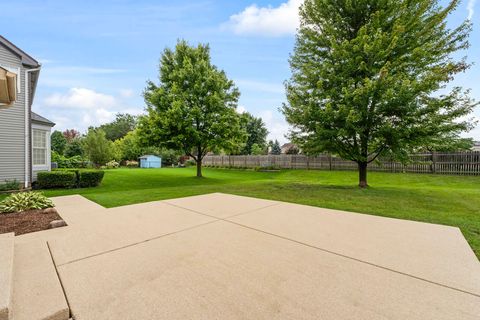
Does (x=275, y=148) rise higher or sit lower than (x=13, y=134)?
higher

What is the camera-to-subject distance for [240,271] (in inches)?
91.7

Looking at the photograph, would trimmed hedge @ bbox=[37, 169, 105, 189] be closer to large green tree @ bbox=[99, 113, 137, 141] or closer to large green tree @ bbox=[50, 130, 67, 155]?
large green tree @ bbox=[50, 130, 67, 155]

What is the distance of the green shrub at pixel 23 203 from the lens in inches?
197

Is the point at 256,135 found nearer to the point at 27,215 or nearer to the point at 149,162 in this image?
the point at 149,162

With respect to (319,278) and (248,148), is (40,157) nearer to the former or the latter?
(319,278)

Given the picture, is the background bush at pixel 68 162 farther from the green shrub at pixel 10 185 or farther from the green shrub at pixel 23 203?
the green shrub at pixel 23 203

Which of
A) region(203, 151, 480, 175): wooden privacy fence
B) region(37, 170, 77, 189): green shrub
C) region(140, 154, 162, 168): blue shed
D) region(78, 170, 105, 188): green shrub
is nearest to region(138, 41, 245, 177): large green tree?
region(78, 170, 105, 188): green shrub

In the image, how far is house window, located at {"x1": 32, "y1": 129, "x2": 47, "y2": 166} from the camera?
990cm

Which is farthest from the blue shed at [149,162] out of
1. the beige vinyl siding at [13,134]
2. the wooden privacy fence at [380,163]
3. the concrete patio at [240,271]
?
the concrete patio at [240,271]

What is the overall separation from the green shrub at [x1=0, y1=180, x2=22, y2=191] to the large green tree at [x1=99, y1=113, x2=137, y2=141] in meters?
44.6

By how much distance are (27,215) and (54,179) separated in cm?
559

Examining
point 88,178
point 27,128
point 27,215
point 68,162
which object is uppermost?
point 27,128

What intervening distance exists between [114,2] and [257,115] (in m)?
27.1

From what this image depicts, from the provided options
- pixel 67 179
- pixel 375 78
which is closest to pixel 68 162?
pixel 67 179
